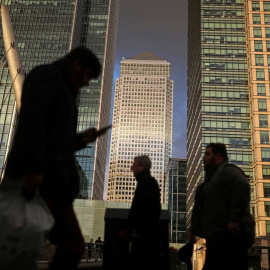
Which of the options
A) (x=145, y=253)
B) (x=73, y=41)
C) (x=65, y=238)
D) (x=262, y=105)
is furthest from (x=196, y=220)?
(x=73, y=41)

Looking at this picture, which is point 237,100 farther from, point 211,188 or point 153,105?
point 153,105

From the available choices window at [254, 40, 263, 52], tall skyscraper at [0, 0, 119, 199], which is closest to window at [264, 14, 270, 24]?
window at [254, 40, 263, 52]

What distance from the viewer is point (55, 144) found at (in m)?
2.56

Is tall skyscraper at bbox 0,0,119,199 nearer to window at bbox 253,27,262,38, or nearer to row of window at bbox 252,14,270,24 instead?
window at bbox 253,27,262,38

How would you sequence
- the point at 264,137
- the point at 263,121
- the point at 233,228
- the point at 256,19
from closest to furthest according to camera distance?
the point at 233,228, the point at 264,137, the point at 263,121, the point at 256,19

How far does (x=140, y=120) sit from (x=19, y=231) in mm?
174958

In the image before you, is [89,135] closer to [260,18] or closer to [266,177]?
[266,177]

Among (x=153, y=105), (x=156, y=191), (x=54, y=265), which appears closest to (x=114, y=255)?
(x=156, y=191)

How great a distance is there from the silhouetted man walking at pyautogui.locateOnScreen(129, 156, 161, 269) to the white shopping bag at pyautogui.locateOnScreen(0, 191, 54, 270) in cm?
258

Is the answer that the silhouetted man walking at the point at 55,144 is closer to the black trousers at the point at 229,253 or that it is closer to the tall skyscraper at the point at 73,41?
the black trousers at the point at 229,253

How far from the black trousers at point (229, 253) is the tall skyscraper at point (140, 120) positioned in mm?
167776

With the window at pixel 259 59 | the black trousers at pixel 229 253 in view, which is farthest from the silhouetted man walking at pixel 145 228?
the window at pixel 259 59

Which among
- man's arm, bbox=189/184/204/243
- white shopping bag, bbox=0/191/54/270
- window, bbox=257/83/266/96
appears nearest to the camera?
white shopping bag, bbox=0/191/54/270

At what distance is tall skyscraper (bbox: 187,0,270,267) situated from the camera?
193 feet
